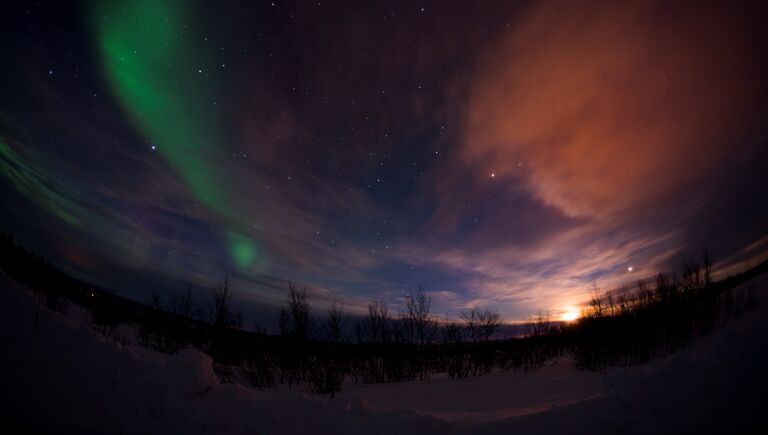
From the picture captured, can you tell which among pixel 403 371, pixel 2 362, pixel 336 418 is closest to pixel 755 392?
pixel 336 418

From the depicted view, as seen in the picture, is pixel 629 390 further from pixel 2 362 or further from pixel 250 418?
pixel 2 362

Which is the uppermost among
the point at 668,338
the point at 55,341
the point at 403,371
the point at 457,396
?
the point at 55,341

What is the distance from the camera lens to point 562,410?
3945 millimetres

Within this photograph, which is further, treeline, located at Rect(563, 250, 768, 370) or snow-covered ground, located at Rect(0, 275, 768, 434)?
treeline, located at Rect(563, 250, 768, 370)

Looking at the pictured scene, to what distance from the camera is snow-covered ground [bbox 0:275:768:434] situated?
3.46m

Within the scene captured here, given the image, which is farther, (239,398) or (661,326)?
(661,326)

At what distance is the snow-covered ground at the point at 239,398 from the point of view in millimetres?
3455

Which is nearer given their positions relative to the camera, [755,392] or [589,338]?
[755,392]

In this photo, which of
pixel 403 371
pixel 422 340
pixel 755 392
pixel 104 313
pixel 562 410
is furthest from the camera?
pixel 104 313

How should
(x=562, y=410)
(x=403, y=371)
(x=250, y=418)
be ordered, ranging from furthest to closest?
(x=403, y=371) → (x=250, y=418) → (x=562, y=410)

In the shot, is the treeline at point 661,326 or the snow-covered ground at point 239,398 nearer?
the snow-covered ground at point 239,398

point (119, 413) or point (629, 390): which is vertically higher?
point (629, 390)

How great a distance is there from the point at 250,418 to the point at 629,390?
571 cm

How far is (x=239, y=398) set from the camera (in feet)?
15.0
